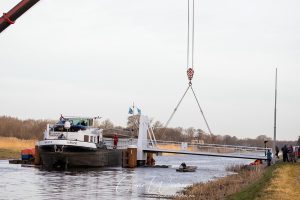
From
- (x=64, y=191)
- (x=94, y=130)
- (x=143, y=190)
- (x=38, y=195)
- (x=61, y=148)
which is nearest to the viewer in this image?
(x=38, y=195)

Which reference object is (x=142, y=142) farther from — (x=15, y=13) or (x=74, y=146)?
(x=15, y=13)

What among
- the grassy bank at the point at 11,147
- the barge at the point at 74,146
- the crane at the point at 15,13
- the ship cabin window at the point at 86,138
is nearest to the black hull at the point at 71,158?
the barge at the point at 74,146

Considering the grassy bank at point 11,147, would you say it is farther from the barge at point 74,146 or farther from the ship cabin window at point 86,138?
the ship cabin window at point 86,138

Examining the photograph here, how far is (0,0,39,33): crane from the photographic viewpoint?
21.4 m

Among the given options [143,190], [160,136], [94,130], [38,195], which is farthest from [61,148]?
[160,136]

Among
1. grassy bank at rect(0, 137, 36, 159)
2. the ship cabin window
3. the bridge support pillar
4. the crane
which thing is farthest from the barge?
the crane

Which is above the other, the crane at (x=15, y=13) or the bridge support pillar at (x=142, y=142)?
the crane at (x=15, y=13)

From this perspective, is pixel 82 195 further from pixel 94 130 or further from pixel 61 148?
pixel 94 130

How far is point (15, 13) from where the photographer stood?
2148 cm

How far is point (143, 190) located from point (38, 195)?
751 centimetres

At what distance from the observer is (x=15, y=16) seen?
70.6 ft

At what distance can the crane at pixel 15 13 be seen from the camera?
21.4 metres

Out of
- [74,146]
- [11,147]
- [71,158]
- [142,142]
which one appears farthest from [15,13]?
[11,147]

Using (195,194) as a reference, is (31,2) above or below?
above
